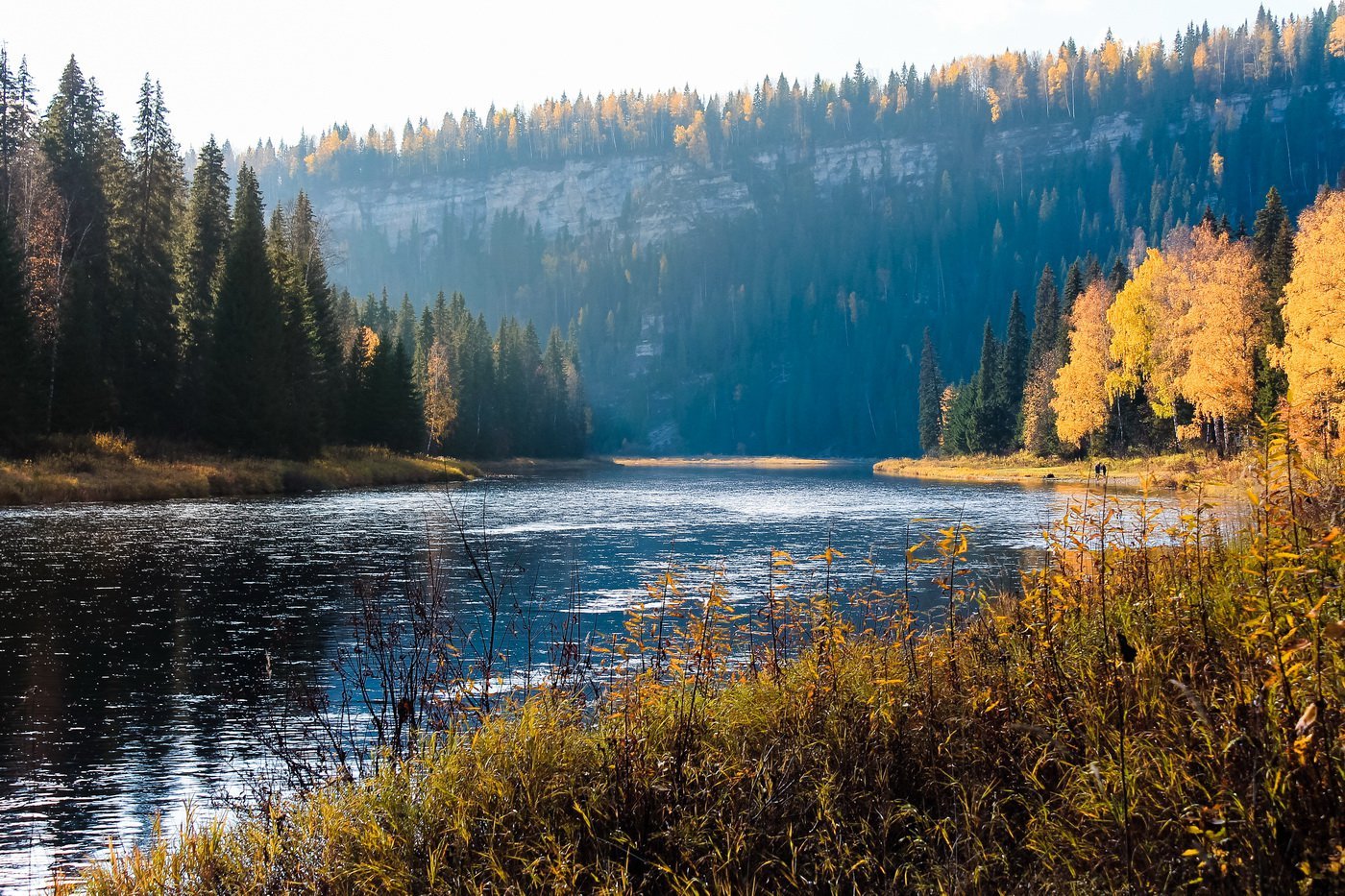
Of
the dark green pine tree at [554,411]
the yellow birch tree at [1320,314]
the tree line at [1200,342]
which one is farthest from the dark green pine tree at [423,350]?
the yellow birch tree at [1320,314]

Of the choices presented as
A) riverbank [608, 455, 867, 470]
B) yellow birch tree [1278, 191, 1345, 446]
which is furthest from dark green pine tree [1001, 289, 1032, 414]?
yellow birch tree [1278, 191, 1345, 446]

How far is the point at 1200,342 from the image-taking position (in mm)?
47125

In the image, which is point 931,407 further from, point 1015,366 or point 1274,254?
point 1274,254

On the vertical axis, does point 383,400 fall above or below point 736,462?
above

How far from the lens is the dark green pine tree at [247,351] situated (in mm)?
50781

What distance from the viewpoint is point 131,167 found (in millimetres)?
53062

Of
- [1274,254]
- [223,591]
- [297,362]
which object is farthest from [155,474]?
[1274,254]

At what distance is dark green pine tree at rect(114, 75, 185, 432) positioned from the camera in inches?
1927

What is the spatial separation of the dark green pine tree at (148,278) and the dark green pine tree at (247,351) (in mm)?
→ 2441

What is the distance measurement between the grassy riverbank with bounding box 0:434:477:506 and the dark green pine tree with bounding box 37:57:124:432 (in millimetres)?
2083

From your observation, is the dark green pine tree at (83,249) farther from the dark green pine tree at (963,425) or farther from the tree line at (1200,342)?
the dark green pine tree at (963,425)

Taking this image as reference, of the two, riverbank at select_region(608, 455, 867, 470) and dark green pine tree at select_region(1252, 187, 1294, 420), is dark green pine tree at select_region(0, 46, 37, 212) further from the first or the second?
riverbank at select_region(608, 455, 867, 470)


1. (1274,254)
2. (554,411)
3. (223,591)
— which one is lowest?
(223,591)

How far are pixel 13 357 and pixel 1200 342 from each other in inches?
2062
